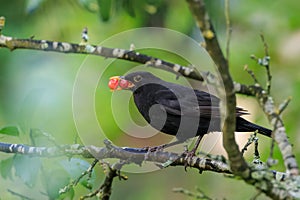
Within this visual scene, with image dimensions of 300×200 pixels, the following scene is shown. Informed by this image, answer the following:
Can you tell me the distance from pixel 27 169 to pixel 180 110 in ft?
4.08

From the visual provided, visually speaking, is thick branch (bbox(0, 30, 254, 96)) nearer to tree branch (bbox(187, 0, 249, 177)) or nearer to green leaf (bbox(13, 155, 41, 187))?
green leaf (bbox(13, 155, 41, 187))

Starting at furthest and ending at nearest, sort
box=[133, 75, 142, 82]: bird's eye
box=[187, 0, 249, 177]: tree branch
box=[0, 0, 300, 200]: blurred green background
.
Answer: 1. box=[0, 0, 300, 200]: blurred green background
2. box=[133, 75, 142, 82]: bird's eye
3. box=[187, 0, 249, 177]: tree branch

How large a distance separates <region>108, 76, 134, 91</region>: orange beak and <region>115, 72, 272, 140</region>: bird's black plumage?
24mm

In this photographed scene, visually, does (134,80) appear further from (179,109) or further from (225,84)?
(225,84)

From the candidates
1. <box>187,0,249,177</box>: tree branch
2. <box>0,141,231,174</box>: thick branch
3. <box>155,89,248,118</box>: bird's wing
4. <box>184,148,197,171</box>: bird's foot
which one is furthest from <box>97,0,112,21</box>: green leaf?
<box>187,0,249,177</box>: tree branch

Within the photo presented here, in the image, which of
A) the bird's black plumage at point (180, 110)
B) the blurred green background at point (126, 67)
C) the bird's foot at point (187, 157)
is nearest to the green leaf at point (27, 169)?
the bird's foot at point (187, 157)

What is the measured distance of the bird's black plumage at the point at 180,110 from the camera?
13.4 ft

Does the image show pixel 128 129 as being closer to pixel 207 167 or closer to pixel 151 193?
pixel 151 193

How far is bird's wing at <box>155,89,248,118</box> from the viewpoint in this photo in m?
4.09

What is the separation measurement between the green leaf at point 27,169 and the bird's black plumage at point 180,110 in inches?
45.4

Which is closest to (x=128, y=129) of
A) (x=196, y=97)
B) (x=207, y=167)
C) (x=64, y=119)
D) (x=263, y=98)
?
(x=64, y=119)

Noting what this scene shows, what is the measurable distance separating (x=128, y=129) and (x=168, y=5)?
1.55 m

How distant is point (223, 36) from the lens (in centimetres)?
652

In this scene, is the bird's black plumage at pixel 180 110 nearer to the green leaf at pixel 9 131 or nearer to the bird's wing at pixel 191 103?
the bird's wing at pixel 191 103
